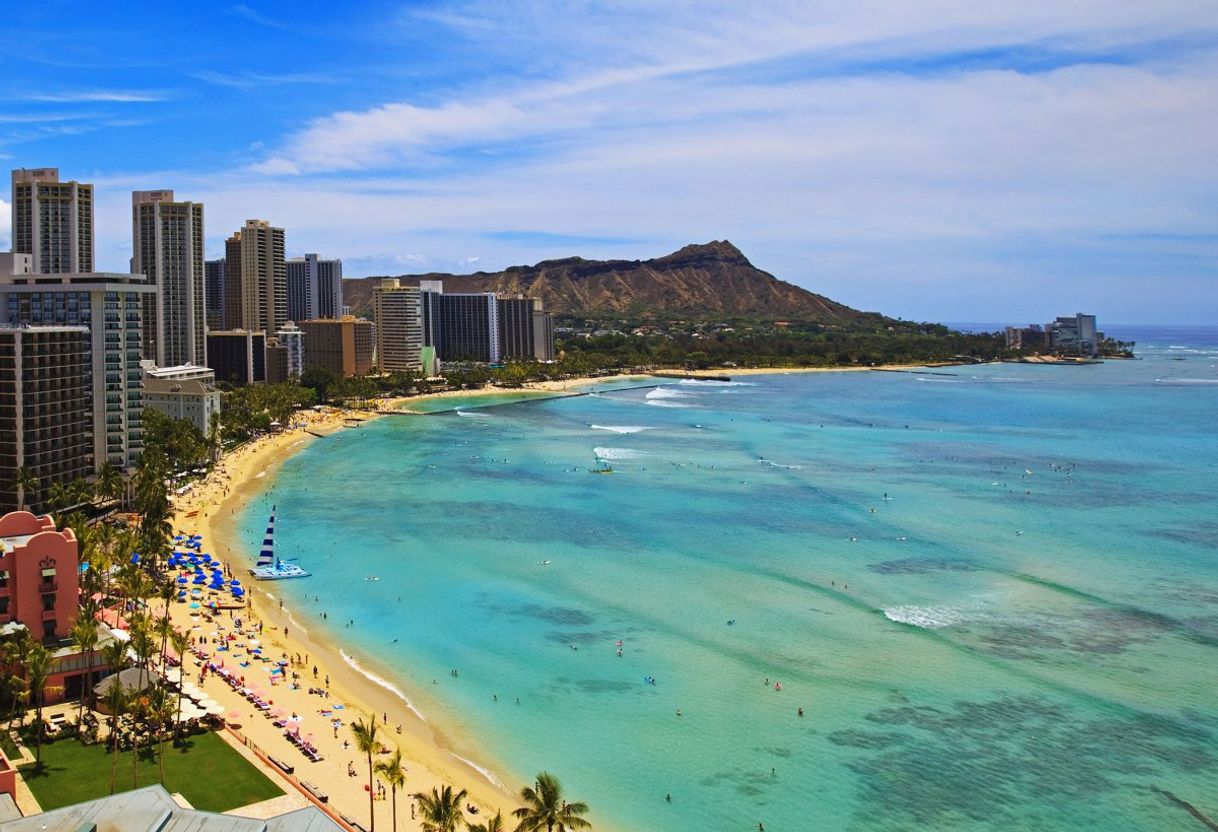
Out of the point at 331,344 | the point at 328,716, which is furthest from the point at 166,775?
the point at 331,344

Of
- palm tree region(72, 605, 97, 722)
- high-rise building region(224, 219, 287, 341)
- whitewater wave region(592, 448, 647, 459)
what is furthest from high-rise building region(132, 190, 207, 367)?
palm tree region(72, 605, 97, 722)

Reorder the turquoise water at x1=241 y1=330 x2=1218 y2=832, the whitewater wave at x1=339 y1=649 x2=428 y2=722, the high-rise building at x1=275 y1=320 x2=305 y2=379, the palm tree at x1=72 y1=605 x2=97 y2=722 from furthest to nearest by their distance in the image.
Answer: the high-rise building at x1=275 y1=320 x2=305 y2=379, the whitewater wave at x1=339 y1=649 x2=428 y2=722, the palm tree at x1=72 y1=605 x2=97 y2=722, the turquoise water at x1=241 y1=330 x2=1218 y2=832

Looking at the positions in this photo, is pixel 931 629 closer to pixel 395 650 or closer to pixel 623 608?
pixel 623 608

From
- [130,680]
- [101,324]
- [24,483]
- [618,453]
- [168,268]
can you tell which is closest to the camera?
[130,680]

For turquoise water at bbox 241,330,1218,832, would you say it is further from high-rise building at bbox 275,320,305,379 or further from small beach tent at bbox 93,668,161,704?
high-rise building at bbox 275,320,305,379

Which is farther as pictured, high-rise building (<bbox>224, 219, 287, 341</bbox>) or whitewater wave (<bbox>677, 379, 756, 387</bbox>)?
whitewater wave (<bbox>677, 379, 756, 387</bbox>)

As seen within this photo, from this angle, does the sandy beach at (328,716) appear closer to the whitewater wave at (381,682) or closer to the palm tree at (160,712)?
the whitewater wave at (381,682)

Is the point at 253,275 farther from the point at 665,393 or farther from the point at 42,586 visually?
the point at 42,586
